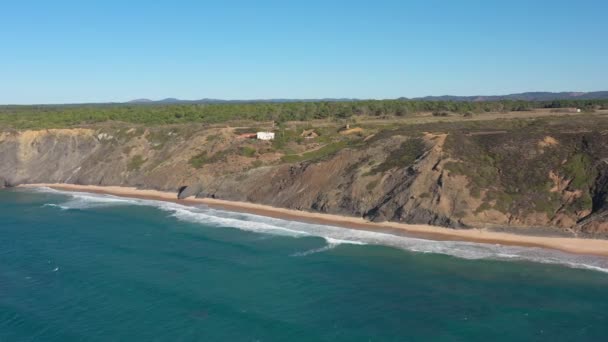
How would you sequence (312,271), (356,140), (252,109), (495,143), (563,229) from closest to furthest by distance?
(312,271), (563,229), (495,143), (356,140), (252,109)

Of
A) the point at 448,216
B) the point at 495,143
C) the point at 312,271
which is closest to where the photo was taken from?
the point at 312,271

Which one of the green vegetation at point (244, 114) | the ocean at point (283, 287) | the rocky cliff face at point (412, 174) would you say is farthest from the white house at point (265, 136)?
the ocean at point (283, 287)

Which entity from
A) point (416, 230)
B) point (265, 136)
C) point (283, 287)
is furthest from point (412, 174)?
point (265, 136)

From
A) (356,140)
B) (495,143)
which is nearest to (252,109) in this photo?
(356,140)

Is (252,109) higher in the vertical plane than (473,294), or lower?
higher

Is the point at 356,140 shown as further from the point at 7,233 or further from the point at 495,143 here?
the point at 7,233

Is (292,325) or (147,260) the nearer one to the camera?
(292,325)
